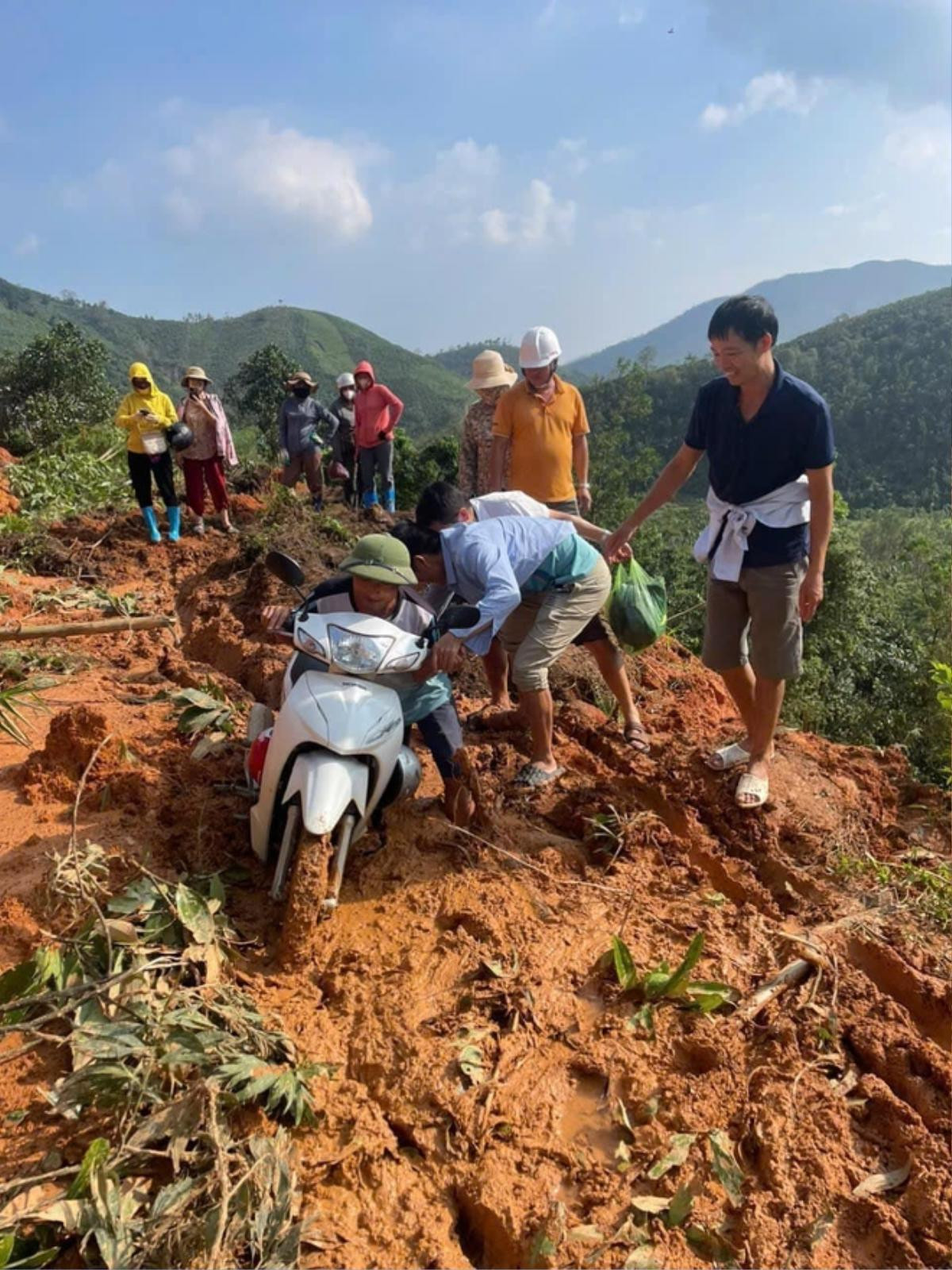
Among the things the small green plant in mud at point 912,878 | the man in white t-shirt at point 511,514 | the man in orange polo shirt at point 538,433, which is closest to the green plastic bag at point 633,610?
the man in white t-shirt at point 511,514

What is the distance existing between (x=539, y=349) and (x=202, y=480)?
5.19 meters

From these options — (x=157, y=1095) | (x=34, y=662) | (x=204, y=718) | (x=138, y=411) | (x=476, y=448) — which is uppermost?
(x=138, y=411)

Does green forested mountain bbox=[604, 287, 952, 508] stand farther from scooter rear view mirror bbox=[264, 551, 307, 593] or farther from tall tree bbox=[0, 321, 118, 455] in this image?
scooter rear view mirror bbox=[264, 551, 307, 593]

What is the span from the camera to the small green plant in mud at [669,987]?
2570 mm

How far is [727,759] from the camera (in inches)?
161

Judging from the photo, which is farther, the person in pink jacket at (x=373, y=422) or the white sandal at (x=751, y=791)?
the person in pink jacket at (x=373, y=422)

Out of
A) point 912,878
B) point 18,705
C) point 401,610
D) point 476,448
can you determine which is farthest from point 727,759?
point 18,705

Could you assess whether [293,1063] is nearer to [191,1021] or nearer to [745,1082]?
[191,1021]

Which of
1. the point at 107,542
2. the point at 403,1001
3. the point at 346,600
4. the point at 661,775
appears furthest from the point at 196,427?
the point at 403,1001

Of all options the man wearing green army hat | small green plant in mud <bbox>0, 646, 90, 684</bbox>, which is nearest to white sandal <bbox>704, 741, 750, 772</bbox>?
the man wearing green army hat

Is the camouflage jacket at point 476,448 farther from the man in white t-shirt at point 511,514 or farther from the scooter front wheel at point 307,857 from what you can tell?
the scooter front wheel at point 307,857

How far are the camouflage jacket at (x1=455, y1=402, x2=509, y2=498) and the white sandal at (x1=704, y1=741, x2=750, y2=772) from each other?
274 centimetres

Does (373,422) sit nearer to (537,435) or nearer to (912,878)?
(537,435)

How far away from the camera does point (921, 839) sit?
402 cm
